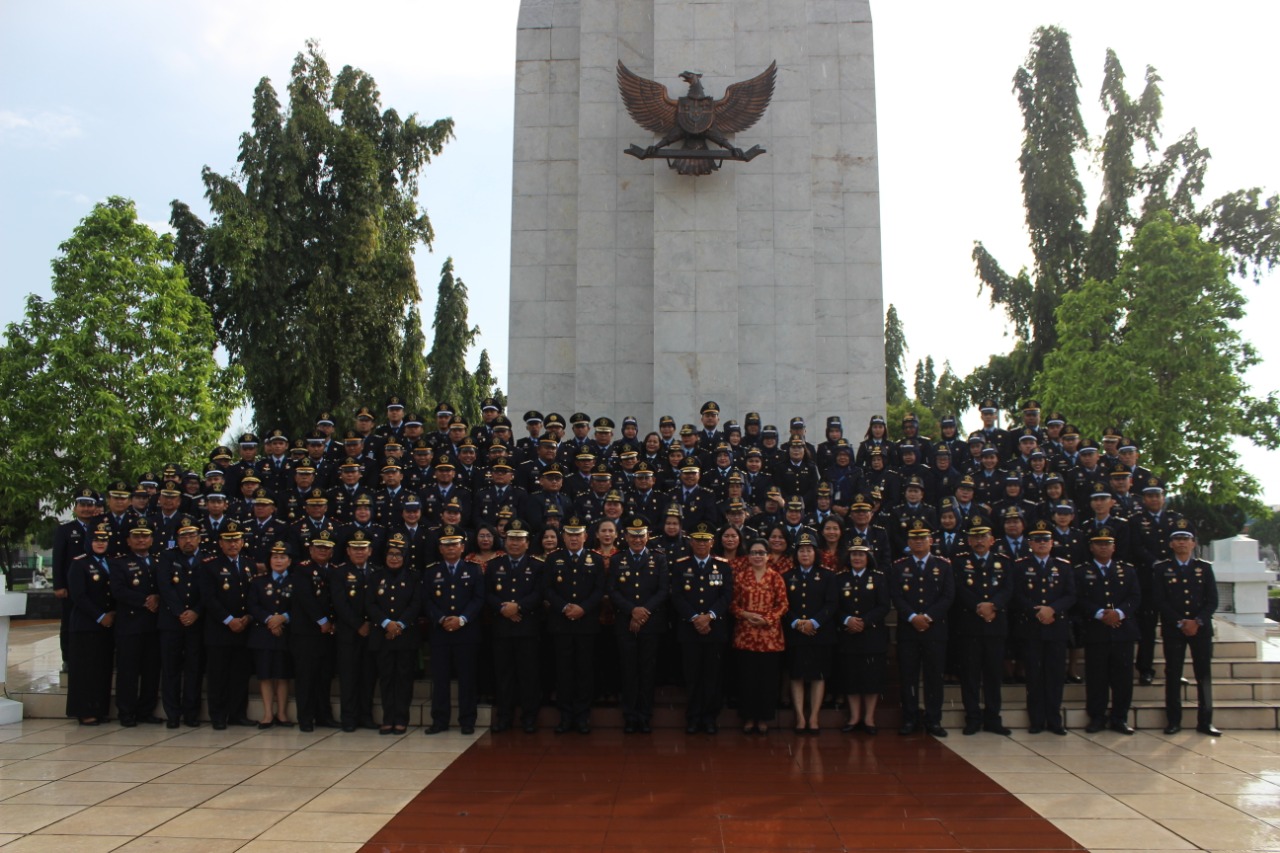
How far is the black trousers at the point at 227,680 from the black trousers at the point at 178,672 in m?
0.13

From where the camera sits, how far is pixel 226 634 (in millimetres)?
9000

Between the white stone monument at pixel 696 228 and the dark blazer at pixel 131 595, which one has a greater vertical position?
the white stone monument at pixel 696 228

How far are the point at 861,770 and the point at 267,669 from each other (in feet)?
16.8

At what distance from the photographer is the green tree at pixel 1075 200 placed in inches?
1132

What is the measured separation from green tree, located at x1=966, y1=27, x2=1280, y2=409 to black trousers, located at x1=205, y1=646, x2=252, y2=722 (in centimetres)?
2618

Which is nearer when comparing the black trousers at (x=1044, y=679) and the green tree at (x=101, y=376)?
the black trousers at (x=1044, y=679)

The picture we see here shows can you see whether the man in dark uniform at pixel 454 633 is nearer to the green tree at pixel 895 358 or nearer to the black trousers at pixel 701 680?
the black trousers at pixel 701 680

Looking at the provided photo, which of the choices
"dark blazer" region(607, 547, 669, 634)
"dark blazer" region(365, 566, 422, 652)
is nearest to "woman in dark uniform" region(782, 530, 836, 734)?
"dark blazer" region(607, 547, 669, 634)

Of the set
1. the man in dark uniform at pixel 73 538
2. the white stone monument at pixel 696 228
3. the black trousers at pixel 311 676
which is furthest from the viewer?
the white stone monument at pixel 696 228

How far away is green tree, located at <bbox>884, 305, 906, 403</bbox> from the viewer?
54.6m

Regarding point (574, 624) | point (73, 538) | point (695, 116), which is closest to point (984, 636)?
point (574, 624)

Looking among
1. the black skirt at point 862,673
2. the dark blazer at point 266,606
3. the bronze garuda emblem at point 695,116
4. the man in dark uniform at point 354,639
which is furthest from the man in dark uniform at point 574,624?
the bronze garuda emblem at point 695,116

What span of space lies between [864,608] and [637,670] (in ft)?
6.58

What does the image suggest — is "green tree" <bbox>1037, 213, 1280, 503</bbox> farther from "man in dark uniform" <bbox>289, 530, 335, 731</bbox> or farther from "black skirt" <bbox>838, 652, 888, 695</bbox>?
"man in dark uniform" <bbox>289, 530, 335, 731</bbox>
